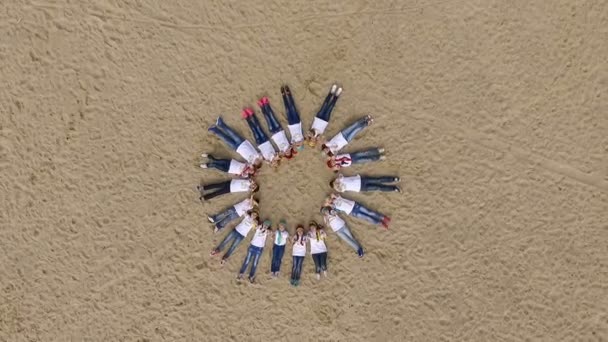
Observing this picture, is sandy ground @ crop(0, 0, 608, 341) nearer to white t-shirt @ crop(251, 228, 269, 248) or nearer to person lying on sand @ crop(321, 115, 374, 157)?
person lying on sand @ crop(321, 115, 374, 157)

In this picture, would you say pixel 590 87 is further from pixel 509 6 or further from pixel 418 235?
pixel 418 235

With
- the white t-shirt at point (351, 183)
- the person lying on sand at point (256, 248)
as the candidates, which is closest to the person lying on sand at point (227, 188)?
the person lying on sand at point (256, 248)

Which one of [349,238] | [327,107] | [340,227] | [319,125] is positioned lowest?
[349,238]

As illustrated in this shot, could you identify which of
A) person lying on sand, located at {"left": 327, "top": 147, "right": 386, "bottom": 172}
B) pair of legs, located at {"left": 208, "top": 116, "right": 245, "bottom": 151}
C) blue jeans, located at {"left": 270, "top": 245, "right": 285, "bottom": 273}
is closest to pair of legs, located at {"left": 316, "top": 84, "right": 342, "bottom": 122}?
person lying on sand, located at {"left": 327, "top": 147, "right": 386, "bottom": 172}

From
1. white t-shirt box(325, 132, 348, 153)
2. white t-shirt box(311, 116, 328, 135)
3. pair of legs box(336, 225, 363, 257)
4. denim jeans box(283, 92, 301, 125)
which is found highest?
denim jeans box(283, 92, 301, 125)

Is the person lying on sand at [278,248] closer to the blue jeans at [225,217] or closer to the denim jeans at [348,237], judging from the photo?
the blue jeans at [225,217]

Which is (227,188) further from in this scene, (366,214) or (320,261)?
(366,214)

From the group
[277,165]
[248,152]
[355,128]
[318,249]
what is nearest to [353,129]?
[355,128]

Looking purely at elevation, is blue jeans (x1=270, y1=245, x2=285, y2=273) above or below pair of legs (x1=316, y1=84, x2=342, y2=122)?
below
